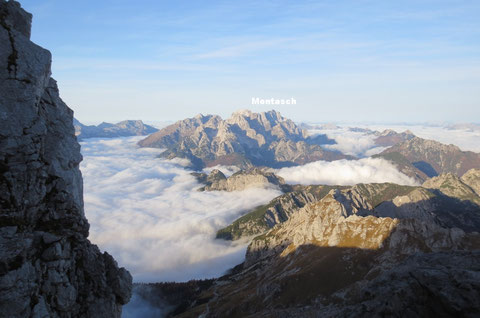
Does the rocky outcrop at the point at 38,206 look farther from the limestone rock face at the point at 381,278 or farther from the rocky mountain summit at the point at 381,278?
the rocky mountain summit at the point at 381,278

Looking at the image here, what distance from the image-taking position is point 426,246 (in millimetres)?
150000

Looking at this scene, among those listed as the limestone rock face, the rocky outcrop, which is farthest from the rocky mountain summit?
the rocky outcrop

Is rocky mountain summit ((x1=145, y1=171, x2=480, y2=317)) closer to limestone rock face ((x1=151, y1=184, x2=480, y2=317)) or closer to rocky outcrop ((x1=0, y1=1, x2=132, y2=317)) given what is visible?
limestone rock face ((x1=151, y1=184, x2=480, y2=317))

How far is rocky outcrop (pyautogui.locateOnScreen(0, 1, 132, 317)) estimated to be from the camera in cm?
3653

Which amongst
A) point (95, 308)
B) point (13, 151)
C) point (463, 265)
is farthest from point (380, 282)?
point (13, 151)

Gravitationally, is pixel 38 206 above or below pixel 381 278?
above

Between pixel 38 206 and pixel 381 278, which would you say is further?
pixel 381 278

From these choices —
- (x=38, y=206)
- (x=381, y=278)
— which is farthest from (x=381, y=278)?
(x=38, y=206)

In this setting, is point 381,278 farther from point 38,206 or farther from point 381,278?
point 38,206

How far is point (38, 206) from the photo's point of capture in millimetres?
41812

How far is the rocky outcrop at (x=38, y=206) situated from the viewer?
36.5m

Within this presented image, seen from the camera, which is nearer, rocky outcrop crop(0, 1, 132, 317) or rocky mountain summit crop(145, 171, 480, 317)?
rocky outcrop crop(0, 1, 132, 317)

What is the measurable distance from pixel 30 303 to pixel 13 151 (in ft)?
61.8

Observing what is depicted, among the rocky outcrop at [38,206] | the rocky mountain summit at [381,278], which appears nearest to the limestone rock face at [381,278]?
the rocky mountain summit at [381,278]
